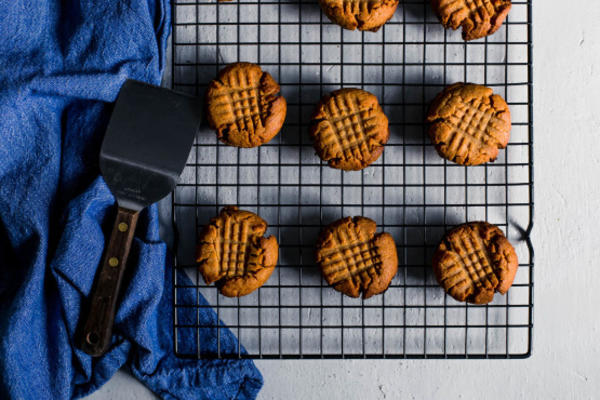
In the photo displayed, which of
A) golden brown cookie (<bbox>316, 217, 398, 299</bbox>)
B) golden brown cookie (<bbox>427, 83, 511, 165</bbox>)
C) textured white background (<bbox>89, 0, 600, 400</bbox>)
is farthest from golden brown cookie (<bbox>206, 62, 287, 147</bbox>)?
textured white background (<bbox>89, 0, 600, 400</bbox>)

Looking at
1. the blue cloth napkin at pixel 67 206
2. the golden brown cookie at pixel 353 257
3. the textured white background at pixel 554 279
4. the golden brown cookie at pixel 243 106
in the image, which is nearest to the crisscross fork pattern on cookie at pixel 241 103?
the golden brown cookie at pixel 243 106

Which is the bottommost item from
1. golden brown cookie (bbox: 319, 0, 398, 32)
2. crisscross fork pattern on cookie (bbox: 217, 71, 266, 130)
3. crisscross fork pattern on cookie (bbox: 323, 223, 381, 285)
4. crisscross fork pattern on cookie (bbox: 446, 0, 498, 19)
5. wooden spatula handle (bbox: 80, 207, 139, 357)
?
wooden spatula handle (bbox: 80, 207, 139, 357)

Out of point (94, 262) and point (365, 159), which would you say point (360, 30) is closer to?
point (365, 159)

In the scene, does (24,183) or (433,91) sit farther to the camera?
(433,91)

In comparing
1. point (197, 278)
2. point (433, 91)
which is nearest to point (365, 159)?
point (433, 91)

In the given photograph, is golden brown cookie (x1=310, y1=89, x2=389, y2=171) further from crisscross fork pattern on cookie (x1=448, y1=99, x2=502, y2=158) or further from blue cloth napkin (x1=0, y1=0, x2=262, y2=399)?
blue cloth napkin (x1=0, y1=0, x2=262, y2=399)

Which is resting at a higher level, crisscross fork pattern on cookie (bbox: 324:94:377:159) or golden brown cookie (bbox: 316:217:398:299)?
crisscross fork pattern on cookie (bbox: 324:94:377:159)

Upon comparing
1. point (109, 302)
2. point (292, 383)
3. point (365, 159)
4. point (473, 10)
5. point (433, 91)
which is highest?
point (473, 10)
